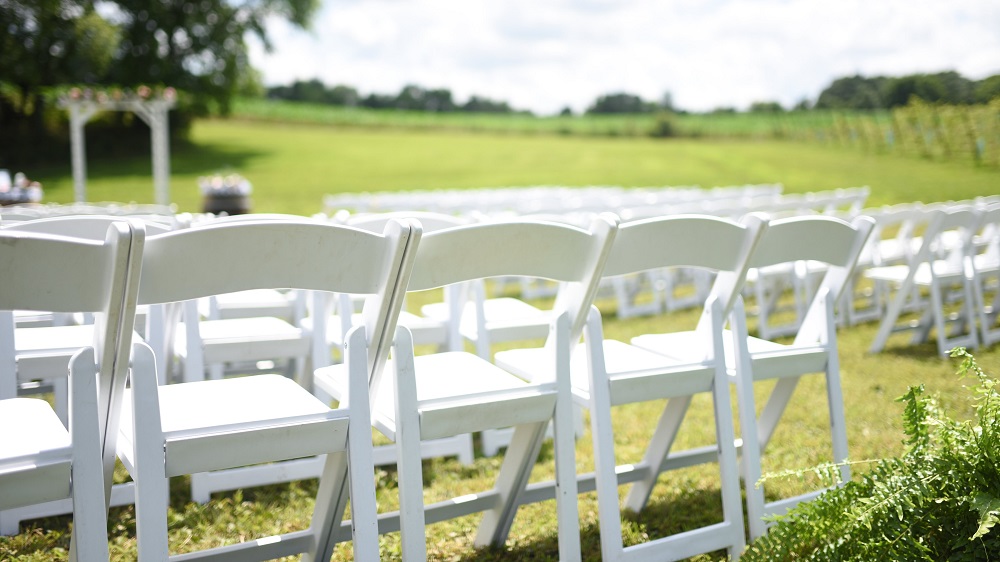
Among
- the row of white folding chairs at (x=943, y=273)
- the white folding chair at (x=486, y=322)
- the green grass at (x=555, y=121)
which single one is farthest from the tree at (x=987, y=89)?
the white folding chair at (x=486, y=322)

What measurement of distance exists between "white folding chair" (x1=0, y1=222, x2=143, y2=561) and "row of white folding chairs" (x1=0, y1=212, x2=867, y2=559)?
71 millimetres

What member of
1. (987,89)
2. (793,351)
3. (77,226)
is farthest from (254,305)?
(987,89)

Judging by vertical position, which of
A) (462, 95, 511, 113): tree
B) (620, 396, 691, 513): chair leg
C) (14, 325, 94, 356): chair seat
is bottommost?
(620, 396, 691, 513): chair leg

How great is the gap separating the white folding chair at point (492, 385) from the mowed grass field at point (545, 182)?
0.43 m

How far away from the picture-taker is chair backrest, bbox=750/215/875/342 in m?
2.41

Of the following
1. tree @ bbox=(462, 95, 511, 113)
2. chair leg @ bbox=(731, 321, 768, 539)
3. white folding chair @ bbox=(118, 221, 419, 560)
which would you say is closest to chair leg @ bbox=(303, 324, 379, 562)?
white folding chair @ bbox=(118, 221, 419, 560)

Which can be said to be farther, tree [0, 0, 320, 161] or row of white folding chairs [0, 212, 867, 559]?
tree [0, 0, 320, 161]

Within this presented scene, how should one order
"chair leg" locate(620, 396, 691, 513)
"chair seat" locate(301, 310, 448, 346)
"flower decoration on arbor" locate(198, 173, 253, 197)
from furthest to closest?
"flower decoration on arbor" locate(198, 173, 253, 197), "chair seat" locate(301, 310, 448, 346), "chair leg" locate(620, 396, 691, 513)

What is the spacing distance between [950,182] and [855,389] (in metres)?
15.6

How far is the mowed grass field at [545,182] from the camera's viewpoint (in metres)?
2.65

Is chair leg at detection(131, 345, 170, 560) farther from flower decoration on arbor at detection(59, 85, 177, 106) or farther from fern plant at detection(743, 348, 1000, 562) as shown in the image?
flower decoration on arbor at detection(59, 85, 177, 106)

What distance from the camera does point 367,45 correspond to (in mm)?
69500

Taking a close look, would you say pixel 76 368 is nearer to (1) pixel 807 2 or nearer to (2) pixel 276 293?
(2) pixel 276 293

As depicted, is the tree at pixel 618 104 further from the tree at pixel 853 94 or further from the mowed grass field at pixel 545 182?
the tree at pixel 853 94
